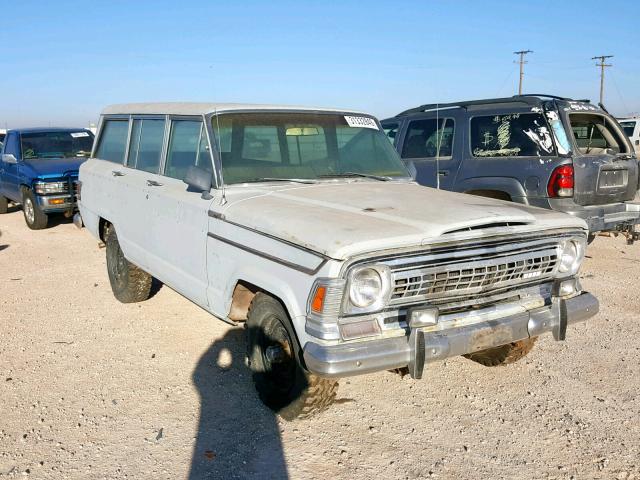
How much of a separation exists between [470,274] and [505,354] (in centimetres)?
142

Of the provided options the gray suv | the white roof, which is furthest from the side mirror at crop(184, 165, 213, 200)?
the gray suv

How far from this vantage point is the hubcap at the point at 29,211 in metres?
10.2

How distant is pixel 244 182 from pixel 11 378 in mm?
2217

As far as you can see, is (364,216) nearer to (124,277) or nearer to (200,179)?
(200,179)

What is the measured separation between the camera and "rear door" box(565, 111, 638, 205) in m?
6.61

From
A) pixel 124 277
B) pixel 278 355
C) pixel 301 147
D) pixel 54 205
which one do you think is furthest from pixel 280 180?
pixel 54 205

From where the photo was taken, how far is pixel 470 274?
10.5 feet

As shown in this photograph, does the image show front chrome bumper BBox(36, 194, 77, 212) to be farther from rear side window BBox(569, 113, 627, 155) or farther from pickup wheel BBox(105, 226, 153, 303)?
rear side window BBox(569, 113, 627, 155)

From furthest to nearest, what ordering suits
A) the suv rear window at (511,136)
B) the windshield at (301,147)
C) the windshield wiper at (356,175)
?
1. the suv rear window at (511,136)
2. the windshield wiper at (356,175)
3. the windshield at (301,147)

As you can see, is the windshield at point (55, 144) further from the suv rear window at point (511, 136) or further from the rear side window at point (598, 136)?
the rear side window at point (598, 136)

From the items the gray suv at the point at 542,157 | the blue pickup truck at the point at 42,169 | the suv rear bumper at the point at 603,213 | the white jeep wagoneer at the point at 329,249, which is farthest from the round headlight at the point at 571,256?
the blue pickup truck at the point at 42,169

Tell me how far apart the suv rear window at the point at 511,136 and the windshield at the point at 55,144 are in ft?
24.0

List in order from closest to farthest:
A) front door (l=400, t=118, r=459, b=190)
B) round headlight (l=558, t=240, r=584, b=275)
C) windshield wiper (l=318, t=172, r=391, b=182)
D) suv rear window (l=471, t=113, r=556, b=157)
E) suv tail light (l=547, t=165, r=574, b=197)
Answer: round headlight (l=558, t=240, r=584, b=275)
windshield wiper (l=318, t=172, r=391, b=182)
suv tail light (l=547, t=165, r=574, b=197)
suv rear window (l=471, t=113, r=556, b=157)
front door (l=400, t=118, r=459, b=190)

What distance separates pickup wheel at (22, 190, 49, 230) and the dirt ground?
4.91m
